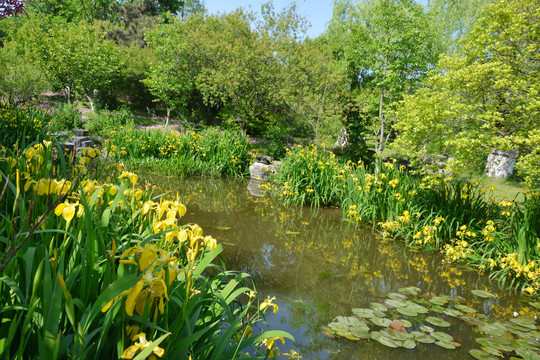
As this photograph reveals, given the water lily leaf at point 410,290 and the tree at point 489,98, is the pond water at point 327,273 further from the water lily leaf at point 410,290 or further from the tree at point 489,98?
the tree at point 489,98

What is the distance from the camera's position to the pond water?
8.47ft

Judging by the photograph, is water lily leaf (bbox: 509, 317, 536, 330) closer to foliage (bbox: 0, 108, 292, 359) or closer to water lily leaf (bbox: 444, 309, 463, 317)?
water lily leaf (bbox: 444, 309, 463, 317)

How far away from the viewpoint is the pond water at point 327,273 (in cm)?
258

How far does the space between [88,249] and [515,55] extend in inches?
229

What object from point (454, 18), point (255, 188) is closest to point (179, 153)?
point (255, 188)

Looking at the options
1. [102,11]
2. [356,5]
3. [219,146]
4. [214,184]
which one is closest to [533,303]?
[214,184]

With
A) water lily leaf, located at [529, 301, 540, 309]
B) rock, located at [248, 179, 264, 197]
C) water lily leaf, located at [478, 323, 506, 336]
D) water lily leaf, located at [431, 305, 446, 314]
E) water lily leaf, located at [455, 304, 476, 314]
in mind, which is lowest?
water lily leaf, located at [431, 305, 446, 314]

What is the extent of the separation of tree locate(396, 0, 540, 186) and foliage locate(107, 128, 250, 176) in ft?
18.6

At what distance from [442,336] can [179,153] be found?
822 centimetres

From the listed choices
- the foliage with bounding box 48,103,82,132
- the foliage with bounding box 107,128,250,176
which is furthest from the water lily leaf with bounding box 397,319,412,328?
the foliage with bounding box 48,103,82,132

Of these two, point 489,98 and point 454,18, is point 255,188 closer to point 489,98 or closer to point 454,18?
point 489,98

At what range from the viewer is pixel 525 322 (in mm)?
3059

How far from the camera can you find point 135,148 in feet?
29.7

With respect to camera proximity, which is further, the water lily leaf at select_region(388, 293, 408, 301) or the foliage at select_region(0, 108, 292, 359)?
the water lily leaf at select_region(388, 293, 408, 301)
